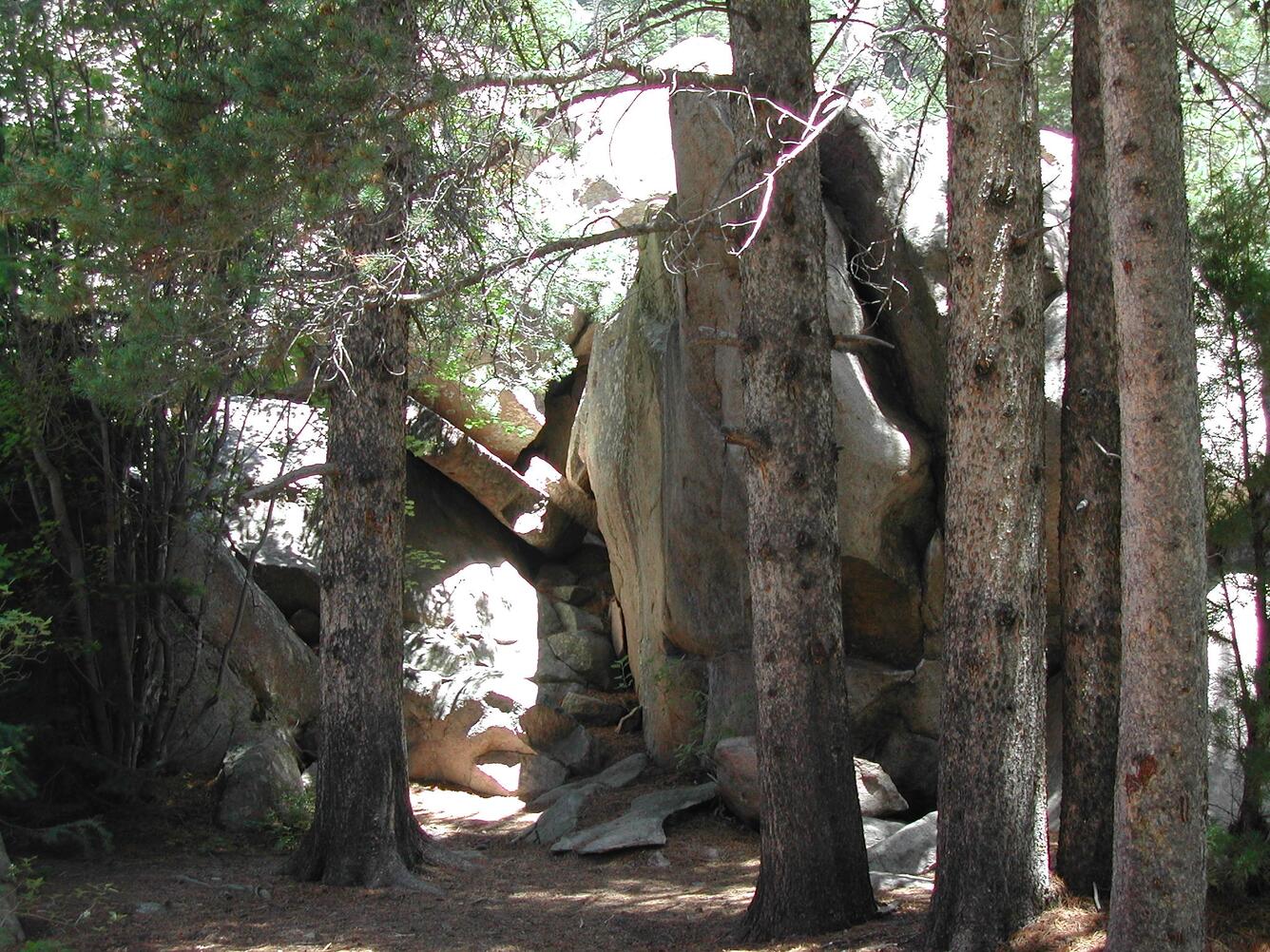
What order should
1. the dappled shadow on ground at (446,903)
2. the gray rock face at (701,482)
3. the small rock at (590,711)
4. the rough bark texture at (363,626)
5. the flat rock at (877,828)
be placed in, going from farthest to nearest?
the small rock at (590,711)
the gray rock face at (701,482)
the flat rock at (877,828)
the rough bark texture at (363,626)
the dappled shadow on ground at (446,903)

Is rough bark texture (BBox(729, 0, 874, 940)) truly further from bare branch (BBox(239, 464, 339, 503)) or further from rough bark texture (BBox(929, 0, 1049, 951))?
bare branch (BBox(239, 464, 339, 503))

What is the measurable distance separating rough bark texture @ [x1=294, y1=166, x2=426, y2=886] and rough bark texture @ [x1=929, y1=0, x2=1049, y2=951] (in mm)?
4052

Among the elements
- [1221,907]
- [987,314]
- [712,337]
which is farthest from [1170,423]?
[712,337]

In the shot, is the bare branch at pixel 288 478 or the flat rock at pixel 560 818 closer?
the bare branch at pixel 288 478

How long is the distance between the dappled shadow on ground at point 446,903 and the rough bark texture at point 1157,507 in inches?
70.6

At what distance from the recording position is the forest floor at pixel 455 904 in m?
6.27

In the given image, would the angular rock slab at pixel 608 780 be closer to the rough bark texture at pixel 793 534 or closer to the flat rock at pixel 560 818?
the flat rock at pixel 560 818

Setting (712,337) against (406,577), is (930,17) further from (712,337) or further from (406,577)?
(406,577)

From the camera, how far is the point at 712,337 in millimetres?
6895

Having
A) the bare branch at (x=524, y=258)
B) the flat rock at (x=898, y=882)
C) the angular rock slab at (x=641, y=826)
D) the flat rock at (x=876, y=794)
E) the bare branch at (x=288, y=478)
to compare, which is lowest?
the flat rock at (x=898, y=882)

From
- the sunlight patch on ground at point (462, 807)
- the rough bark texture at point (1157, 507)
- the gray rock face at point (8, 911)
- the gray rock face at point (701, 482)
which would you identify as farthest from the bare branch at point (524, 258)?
the sunlight patch on ground at point (462, 807)

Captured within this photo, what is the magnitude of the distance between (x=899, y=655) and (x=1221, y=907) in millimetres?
4755

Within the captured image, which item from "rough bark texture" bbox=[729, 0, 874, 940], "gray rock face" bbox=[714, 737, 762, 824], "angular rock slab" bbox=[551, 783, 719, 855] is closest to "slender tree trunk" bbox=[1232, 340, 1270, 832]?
"rough bark texture" bbox=[729, 0, 874, 940]

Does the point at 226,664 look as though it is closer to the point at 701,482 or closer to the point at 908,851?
the point at 701,482
